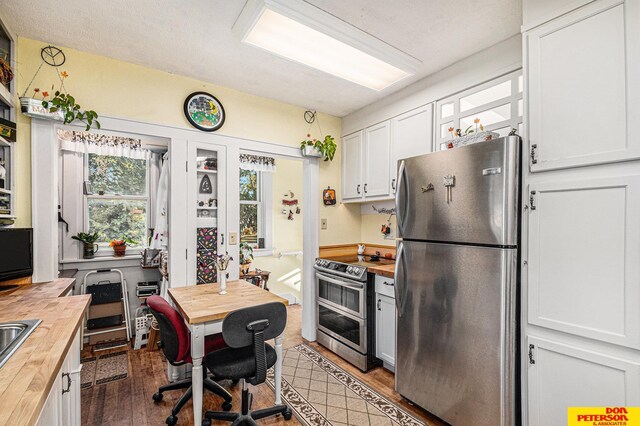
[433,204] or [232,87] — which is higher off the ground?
[232,87]

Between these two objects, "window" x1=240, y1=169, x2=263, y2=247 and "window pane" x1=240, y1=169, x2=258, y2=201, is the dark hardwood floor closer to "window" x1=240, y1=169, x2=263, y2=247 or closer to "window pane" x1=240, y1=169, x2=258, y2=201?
"window" x1=240, y1=169, x2=263, y2=247

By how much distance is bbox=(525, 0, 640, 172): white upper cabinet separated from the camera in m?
1.35

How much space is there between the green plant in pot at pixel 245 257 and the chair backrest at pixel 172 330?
2.12m

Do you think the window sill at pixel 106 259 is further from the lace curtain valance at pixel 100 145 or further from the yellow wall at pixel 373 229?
the yellow wall at pixel 373 229

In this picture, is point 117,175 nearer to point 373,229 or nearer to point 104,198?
point 104,198

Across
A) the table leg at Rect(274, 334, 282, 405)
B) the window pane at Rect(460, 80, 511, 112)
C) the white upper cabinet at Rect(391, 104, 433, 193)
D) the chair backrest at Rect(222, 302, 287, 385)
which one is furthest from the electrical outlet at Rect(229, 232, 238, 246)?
the window pane at Rect(460, 80, 511, 112)

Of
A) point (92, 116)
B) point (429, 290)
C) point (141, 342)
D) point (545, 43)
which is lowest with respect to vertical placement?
point (141, 342)

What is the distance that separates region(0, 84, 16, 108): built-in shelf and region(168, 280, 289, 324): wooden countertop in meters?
1.63

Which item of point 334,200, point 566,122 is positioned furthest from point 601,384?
point 334,200

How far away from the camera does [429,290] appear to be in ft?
6.74

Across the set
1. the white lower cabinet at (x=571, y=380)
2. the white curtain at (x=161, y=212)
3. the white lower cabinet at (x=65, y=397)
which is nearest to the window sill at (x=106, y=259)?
the white curtain at (x=161, y=212)

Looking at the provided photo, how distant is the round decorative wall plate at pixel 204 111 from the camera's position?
2756 millimetres

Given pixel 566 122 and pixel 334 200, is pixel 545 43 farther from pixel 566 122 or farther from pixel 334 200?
pixel 334 200

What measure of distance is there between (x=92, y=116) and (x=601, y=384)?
138 inches
